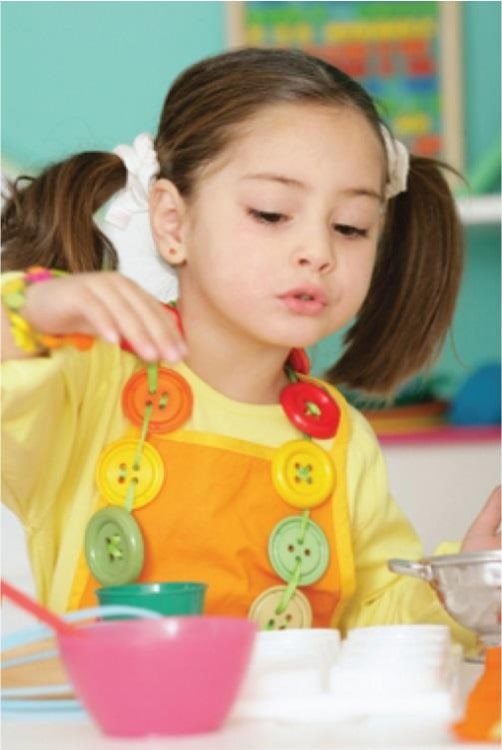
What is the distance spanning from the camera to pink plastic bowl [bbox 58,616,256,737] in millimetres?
678

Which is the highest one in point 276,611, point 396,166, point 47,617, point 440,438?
point 396,166

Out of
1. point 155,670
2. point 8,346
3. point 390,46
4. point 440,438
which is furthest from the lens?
point 390,46

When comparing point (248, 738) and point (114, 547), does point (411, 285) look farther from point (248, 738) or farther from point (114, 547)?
point (248, 738)

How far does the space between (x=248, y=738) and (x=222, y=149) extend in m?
0.63

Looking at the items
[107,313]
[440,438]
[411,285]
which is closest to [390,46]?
[440,438]

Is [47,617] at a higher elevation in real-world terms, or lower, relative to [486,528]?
higher

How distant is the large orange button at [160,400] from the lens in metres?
1.16

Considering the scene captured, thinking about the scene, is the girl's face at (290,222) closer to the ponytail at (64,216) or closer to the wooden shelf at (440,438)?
the ponytail at (64,216)

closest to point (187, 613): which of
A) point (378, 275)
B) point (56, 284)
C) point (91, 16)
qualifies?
point (56, 284)

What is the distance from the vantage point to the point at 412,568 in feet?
3.08

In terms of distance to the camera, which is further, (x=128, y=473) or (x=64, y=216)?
(x=64, y=216)

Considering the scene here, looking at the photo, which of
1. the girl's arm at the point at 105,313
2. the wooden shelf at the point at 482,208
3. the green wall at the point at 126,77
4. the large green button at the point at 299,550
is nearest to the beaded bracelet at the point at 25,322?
the girl's arm at the point at 105,313

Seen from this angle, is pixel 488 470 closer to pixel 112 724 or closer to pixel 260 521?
pixel 260 521

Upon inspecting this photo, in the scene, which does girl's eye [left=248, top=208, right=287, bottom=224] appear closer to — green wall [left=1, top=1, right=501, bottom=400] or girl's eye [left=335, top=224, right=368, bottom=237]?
girl's eye [left=335, top=224, right=368, bottom=237]
